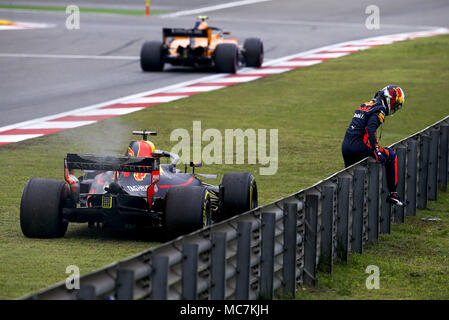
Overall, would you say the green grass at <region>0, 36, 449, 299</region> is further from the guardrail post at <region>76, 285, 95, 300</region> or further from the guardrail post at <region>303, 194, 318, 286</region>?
A: the guardrail post at <region>76, 285, 95, 300</region>

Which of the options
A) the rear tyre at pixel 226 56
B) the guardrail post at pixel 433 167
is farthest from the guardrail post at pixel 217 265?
the rear tyre at pixel 226 56

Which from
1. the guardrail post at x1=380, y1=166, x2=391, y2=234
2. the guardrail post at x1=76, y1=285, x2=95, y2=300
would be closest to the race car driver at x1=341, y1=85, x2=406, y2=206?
the guardrail post at x1=380, y1=166, x2=391, y2=234

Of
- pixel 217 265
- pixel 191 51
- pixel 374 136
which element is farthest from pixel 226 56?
pixel 217 265

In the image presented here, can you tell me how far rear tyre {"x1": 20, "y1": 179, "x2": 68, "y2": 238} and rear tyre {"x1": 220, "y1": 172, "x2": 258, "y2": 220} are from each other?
1952mm

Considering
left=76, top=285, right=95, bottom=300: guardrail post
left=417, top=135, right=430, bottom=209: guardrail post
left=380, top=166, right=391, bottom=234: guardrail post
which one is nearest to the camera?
left=76, top=285, right=95, bottom=300: guardrail post

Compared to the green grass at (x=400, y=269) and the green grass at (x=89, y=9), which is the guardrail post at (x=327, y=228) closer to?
A: the green grass at (x=400, y=269)

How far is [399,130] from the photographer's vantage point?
19594 mm

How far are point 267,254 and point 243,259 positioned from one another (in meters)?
0.49

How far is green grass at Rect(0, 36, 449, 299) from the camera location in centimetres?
957

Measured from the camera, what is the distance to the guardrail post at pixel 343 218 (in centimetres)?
971

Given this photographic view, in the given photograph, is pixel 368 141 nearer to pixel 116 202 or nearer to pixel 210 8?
pixel 116 202

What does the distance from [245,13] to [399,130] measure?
24.5 metres
